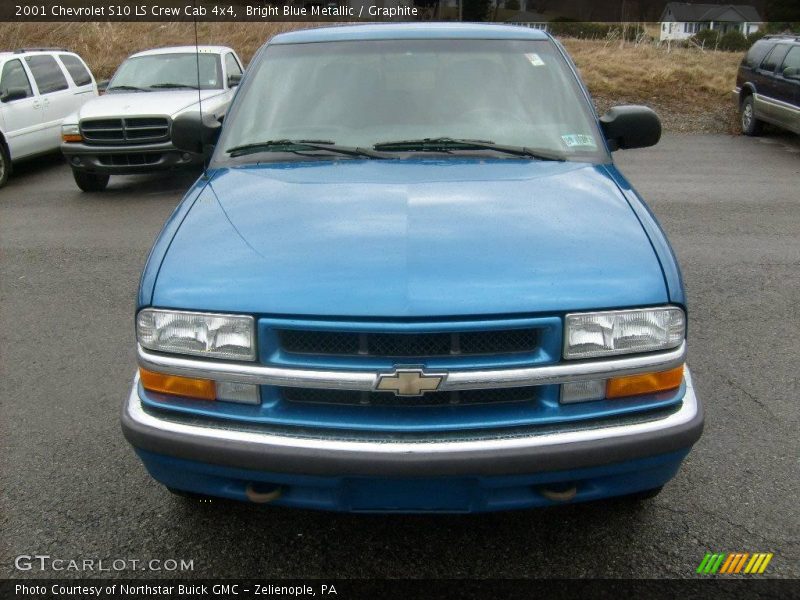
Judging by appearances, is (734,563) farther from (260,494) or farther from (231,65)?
(231,65)

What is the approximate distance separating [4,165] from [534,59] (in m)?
8.97

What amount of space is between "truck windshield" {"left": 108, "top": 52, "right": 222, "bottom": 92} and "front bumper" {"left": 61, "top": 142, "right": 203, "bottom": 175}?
1380 millimetres

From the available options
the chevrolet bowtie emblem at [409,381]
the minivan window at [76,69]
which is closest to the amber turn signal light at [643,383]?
the chevrolet bowtie emblem at [409,381]

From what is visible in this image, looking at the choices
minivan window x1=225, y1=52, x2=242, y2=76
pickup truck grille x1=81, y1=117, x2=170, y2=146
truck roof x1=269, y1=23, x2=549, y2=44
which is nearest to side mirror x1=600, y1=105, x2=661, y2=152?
truck roof x1=269, y1=23, x2=549, y2=44

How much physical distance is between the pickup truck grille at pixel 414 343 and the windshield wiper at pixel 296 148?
1279 mm

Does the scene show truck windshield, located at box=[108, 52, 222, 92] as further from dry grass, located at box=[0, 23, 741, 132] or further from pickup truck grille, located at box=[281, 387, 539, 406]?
pickup truck grille, located at box=[281, 387, 539, 406]

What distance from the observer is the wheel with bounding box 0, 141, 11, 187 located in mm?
10406

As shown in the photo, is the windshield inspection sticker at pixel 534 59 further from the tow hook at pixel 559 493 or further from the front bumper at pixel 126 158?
the front bumper at pixel 126 158

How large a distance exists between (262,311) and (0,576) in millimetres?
1413

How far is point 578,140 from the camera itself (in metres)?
3.55

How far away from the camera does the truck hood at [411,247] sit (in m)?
2.36

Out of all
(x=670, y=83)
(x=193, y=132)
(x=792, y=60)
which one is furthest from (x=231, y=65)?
(x=670, y=83)

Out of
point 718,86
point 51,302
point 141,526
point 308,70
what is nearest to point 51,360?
point 51,302

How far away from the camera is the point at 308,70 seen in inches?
150
